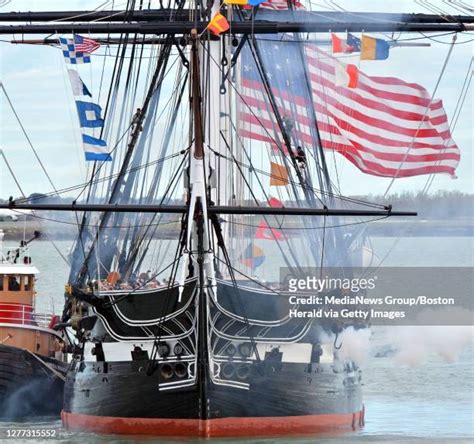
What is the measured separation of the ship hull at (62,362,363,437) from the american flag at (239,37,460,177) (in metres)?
5.25

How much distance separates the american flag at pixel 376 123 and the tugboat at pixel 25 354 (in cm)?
766

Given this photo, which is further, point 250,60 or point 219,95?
point 250,60

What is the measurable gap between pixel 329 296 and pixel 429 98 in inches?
210

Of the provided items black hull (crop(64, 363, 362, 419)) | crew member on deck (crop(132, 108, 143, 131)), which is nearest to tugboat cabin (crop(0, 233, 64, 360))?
black hull (crop(64, 363, 362, 419))

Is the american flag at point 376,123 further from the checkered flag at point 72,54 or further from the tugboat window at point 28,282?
the tugboat window at point 28,282

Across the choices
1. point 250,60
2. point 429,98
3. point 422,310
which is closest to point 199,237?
point 429,98

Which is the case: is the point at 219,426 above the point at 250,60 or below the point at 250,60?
below

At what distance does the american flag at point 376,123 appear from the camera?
4109 cm

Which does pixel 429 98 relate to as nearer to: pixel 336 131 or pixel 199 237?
pixel 336 131

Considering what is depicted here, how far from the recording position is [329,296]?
41062 mm

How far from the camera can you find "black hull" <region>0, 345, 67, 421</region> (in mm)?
44031

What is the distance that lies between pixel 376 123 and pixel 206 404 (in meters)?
8.55

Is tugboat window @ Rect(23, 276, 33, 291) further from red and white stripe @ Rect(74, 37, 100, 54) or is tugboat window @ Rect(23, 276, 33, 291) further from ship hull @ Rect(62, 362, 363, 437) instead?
red and white stripe @ Rect(74, 37, 100, 54)

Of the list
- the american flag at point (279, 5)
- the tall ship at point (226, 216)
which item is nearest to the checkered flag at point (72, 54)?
the tall ship at point (226, 216)
